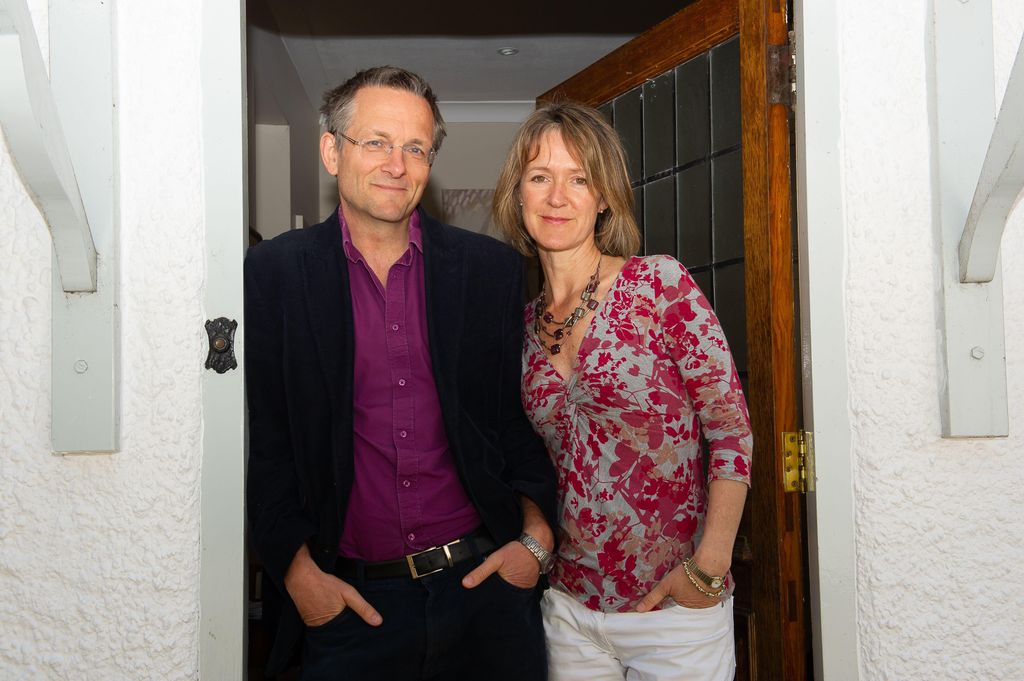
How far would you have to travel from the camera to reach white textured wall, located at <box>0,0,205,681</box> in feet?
5.74

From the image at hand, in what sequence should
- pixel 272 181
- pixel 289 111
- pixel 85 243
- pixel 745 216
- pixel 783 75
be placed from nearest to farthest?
pixel 85 243 < pixel 783 75 < pixel 745 216 < pixel 272 181 < pixel 289 111

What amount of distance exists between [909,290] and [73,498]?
1.79 m

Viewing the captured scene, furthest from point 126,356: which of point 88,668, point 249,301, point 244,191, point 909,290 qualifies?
point 909,290

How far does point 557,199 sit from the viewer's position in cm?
203

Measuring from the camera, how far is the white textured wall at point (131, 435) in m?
1.75

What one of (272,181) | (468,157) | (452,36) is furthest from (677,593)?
(468,157)

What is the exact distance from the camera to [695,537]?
1.87m

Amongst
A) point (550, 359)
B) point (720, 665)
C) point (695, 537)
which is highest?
point (550, 359)

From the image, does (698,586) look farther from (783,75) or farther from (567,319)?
(783,75)

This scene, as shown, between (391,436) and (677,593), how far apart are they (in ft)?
2.25

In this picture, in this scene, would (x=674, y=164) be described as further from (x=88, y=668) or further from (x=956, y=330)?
(x=88, y=668)

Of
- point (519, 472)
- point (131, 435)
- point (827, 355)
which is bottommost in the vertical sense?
point (519, 472)

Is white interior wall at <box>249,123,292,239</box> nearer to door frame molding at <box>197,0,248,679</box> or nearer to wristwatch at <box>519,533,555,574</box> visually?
door frame molding at <box>197,0,248,679</box>

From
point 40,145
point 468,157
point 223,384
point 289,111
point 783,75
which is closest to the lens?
point 40,145
